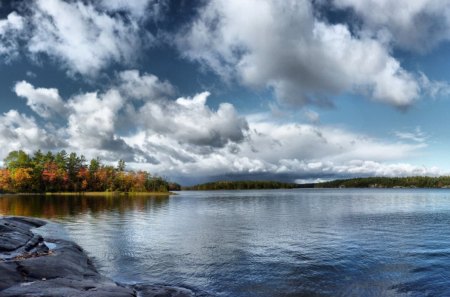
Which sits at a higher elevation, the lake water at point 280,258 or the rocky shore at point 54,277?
the rocky shore at point 54,277

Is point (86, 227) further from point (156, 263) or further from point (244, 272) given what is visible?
point (244, 272)

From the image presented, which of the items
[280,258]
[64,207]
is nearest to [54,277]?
[280,258]

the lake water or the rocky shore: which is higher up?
the rocky shore

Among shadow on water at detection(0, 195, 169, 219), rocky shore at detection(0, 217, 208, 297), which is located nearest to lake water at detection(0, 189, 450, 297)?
rocky shore at detection(0, 217, 208, 297)

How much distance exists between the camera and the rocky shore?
57.1 ft

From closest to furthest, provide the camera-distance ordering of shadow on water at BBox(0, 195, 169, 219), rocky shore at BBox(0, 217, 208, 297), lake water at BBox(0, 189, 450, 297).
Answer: rocky shore at BBox(0, 217, 208, 297) → lake water at BBox(0, 189, 450, 297) → shadow on water at BBox(0, 195, 169, 219)

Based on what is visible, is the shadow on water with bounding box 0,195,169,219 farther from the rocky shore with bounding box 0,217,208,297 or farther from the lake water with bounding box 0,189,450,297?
the rocky shore with bounding box 0,217,208,297

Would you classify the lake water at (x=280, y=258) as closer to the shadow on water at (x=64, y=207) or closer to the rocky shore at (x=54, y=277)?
the rocky shore at (x=54, y=277)

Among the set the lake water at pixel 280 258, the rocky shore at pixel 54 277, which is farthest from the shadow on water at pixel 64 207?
the rocky shore at pixel 54 277

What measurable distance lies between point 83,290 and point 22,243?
16.3m

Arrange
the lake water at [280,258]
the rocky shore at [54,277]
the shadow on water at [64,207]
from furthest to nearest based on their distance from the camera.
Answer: the shadow on water at [64,207], the lake water at [280,258], the rocky shore at [54,277]

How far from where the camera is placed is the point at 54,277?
21.1m

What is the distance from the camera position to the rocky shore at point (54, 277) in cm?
1741

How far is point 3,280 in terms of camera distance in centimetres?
1791
